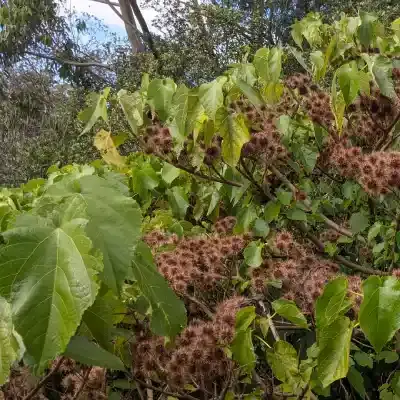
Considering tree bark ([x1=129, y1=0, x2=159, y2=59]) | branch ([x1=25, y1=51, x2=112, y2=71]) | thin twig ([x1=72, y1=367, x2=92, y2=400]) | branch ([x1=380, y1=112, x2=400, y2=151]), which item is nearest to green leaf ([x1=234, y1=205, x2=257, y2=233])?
branch ([x1=380, y1=112, x2=400, y2=151])

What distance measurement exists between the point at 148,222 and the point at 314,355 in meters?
1.03

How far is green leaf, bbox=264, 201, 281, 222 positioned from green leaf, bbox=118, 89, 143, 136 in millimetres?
419

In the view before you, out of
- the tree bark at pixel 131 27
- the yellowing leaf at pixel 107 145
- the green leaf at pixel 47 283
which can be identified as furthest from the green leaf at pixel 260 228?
the tree bark at pixel 131 27

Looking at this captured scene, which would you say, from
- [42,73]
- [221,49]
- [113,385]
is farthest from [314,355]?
[42,73]

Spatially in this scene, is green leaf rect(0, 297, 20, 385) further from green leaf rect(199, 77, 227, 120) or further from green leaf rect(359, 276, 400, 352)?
green leaf rect(199, 77, 227, 120)

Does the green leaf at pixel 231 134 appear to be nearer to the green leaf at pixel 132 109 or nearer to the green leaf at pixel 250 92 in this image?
the green leaf at pixel 250 92

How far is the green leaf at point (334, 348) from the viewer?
3.15 ft

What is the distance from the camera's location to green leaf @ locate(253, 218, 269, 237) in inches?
68.3

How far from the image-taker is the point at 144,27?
669 inches

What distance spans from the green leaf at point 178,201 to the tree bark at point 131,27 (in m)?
14.8

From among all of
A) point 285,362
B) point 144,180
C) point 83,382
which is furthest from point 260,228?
point 83,382

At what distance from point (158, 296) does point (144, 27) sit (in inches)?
660

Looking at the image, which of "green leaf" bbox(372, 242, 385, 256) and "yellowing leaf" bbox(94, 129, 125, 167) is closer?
"green leaf" bbox(372, 242, 385, 256)

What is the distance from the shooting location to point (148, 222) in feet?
7.03
